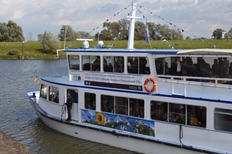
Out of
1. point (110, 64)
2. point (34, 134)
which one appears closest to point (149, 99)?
point (110, 64)

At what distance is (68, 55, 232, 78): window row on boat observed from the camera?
441 inches

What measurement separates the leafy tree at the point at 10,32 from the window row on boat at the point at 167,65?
9759 cm

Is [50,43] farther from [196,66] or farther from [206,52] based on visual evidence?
[206,52]

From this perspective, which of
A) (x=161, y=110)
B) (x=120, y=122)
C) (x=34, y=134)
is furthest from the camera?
Result: (x=34, y=134)

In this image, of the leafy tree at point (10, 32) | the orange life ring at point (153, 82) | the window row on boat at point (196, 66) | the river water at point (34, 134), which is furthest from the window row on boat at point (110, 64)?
the leafy tree at point (10, 32)

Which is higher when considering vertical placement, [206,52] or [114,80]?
[206,52]

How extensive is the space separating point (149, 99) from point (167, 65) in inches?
55.9

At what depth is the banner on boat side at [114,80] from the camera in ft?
42.2

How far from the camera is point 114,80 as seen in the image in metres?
13.5

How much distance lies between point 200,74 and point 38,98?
977 cm

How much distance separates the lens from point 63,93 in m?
15.1

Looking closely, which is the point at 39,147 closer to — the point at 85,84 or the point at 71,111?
the point at 71,111

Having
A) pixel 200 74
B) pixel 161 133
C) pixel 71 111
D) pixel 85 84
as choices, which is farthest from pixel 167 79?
pixel 71 111

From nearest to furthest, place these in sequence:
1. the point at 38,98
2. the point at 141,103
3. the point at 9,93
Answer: the point at 141,103, the point at 38,98, the point at 9,93
